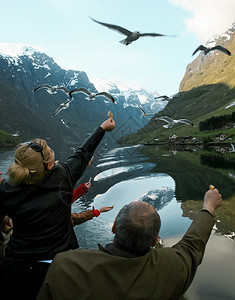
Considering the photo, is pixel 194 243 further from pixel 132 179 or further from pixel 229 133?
pixel 229 133

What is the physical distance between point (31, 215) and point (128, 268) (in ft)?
5.24

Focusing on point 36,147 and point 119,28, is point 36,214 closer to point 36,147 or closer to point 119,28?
point 36,147

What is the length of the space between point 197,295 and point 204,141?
109m

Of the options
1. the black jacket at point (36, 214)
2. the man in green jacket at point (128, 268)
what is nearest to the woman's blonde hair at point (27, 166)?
the black jacket at point (36, 214)

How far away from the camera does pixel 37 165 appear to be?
3.30 meters

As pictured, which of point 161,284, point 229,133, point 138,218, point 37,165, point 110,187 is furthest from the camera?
point 229,133

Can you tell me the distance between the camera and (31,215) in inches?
130

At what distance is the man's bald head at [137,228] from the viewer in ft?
7.94

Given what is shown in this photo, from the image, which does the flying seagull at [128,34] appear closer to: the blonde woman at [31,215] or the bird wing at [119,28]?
the bird wing at [119,28]

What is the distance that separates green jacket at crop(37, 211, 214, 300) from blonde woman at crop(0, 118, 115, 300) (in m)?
1.07

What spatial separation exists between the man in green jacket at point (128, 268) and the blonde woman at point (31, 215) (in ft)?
3.58

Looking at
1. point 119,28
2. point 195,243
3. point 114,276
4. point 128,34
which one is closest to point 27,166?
point 114,276

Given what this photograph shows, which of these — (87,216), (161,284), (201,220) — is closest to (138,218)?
(161,284)

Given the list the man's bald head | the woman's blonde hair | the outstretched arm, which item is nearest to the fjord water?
the outstretched arm
